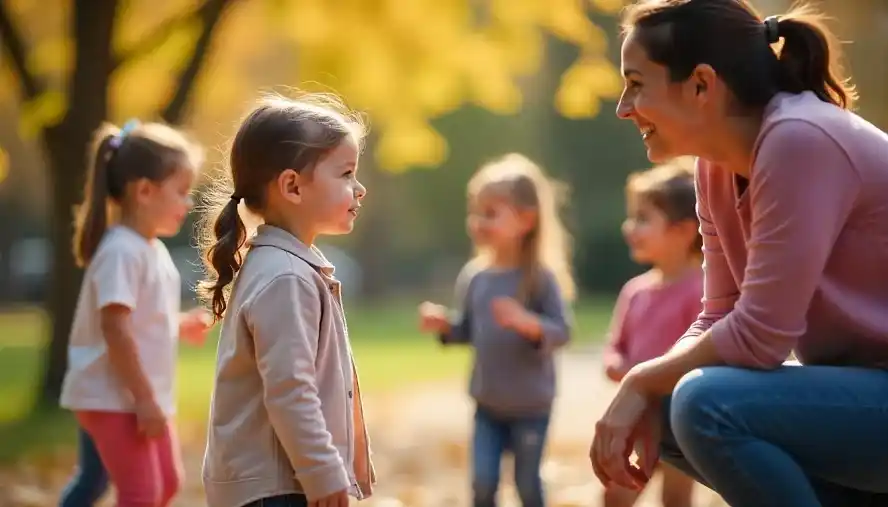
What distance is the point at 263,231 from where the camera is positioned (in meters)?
2.82

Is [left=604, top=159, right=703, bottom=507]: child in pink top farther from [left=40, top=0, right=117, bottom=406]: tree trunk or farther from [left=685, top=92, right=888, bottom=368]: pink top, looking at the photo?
[left=40, top=0, right=117, bottom=406]: tree trunk

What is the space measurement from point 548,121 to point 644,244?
25.1 m

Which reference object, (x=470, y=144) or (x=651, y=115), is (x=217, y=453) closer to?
(x=651, y=115)

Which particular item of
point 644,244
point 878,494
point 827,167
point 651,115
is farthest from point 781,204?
point 644,244

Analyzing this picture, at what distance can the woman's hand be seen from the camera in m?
2.53

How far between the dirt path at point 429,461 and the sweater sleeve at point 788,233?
2714 mm

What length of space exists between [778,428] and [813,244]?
1.27 feet

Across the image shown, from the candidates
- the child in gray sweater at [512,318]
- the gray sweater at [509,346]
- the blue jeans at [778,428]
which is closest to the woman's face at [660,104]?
the blue jeans at [778,428]

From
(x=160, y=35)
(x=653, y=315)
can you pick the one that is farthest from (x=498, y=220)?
(x=160, y=35)

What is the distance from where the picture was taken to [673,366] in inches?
99.7

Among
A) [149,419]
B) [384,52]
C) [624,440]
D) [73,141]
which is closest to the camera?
[624,440]

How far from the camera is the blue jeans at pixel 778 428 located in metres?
2.33

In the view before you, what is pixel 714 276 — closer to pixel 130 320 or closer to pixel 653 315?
pixel 653 315

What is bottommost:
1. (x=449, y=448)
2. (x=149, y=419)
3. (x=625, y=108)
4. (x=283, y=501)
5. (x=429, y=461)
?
(x=449, y=448)
